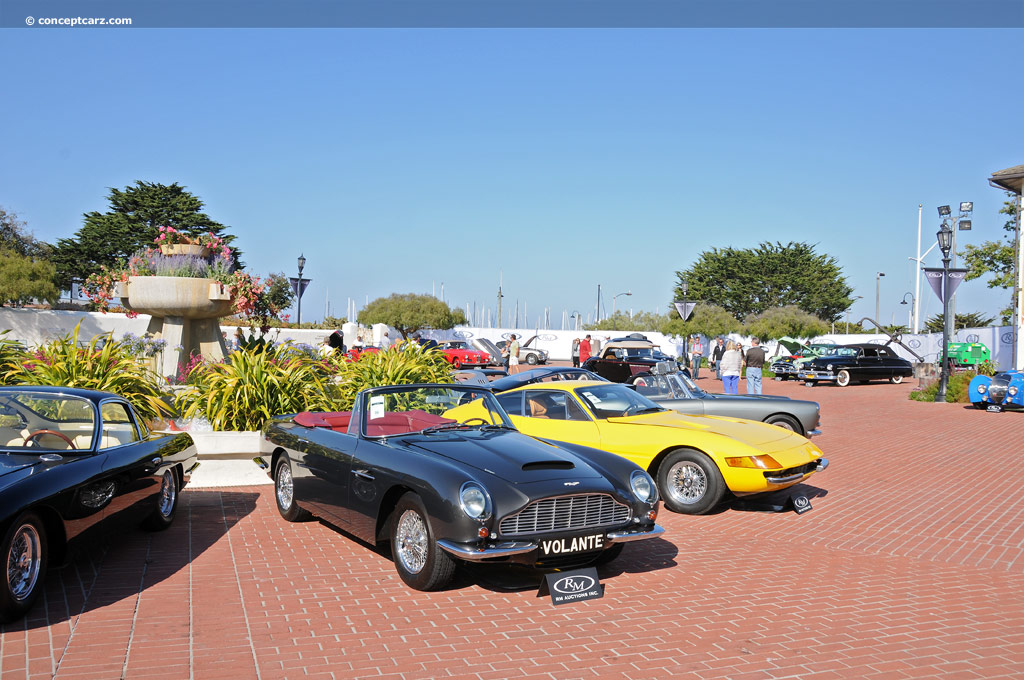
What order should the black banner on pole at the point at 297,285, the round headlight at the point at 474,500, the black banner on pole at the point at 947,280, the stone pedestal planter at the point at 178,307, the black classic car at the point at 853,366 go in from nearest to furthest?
the round headlight at the point at 474,500, the stone pedestal planter at the point at 178,307, the black banner on pole at the point at 947,280, the black banner on pole at the point at 297,285, the black classic car at the point at 853,366

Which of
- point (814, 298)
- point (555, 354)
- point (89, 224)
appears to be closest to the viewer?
point (89, 224)

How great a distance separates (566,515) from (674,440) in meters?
3.00

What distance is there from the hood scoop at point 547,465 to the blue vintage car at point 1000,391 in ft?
57.6

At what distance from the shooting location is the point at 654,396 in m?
11.1

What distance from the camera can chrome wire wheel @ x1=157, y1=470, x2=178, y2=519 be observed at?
6.33 m

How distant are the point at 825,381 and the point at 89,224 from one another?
149ft

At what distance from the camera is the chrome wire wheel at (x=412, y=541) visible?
5090 millimetres

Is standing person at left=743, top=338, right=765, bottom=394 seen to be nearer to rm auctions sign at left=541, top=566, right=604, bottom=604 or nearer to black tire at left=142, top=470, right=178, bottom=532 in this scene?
rm auctions sign at left=541, top=566, right=604, bottom=604

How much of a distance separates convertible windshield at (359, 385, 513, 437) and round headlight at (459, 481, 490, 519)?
1.34 m

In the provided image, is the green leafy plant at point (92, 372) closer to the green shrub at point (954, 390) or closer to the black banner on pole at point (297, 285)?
the black banner on pole at point (297, 285)

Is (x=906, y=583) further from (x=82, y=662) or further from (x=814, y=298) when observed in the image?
(x=814, y=298)

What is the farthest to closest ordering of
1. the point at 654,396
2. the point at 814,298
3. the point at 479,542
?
the point at 814,298, the point at 654,396, the point at 479,542

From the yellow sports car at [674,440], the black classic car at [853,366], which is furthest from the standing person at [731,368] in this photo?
the black classic car at [853,366]

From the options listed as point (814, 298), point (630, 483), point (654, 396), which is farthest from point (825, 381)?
point (814, 298)
